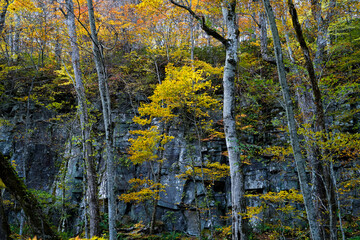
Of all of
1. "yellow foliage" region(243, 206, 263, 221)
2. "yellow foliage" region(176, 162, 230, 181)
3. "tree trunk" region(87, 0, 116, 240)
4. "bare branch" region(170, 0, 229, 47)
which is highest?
"bare branch" region(170, 0, 229, 47)

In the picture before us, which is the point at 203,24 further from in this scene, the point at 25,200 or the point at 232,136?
the point at 25,200

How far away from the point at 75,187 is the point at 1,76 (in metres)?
6.16

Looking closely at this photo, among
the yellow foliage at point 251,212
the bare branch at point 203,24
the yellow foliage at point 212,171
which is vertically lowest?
the yellow foliage at point 251,212

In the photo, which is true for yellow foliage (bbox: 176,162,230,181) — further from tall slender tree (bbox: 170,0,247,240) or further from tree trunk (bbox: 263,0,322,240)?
tree trunk (bbox: 263,0,322,240)

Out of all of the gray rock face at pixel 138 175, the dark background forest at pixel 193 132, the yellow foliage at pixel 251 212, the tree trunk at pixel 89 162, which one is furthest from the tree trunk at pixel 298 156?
the tree trunk at pixel 89 162

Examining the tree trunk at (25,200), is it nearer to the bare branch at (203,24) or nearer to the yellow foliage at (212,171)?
the bare branch at (203,24)

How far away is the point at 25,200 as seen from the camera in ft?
10.1

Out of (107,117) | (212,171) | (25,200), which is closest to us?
(25,200)

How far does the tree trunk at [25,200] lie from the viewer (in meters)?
3.01

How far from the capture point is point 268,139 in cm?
1028

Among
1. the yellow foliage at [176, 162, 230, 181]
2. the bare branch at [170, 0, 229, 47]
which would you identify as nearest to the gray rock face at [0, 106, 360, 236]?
the yellow foliage at [176, 162, 230, 181]

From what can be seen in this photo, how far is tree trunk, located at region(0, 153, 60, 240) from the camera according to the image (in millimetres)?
3006

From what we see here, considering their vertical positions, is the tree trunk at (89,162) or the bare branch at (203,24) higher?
the bare branch at (203,24)

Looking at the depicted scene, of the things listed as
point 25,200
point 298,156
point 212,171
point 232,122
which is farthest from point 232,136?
point 25,200
